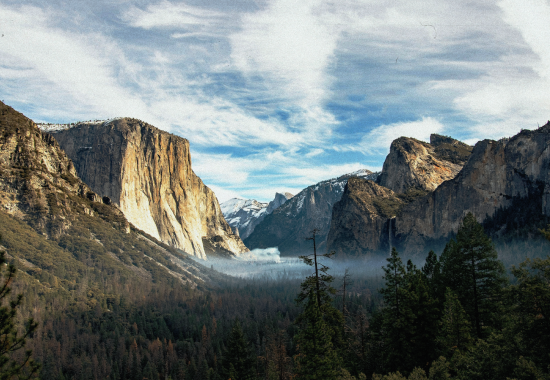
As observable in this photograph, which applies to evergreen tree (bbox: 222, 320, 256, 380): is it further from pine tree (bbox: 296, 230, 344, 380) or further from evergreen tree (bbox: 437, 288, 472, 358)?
evergreen tree (bbox: 437, 288, 472, 358)

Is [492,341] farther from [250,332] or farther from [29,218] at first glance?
[29,218]

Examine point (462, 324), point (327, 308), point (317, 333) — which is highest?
point (327, 308)

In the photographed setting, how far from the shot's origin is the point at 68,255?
623 ft

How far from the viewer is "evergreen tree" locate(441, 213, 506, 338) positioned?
3503 centimetres

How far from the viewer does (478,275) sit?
35688mm

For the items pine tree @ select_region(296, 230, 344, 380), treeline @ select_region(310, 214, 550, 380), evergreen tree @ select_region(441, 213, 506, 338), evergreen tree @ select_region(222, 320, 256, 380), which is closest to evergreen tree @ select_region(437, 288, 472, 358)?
treeline @ select_region(310, 214, 550, 380)

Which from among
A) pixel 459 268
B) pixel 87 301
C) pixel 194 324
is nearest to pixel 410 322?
pixel 459 268

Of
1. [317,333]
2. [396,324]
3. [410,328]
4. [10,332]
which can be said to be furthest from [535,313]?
[10,332]

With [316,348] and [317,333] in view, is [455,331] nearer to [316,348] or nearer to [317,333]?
[317,333]

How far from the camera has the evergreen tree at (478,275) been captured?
3503cm

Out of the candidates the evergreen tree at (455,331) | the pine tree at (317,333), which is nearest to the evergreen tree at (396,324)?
the evergreen tree at (455,331)

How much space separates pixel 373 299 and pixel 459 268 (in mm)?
118115

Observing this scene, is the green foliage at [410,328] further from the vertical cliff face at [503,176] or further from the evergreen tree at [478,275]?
the vertical cliff face at [503,176]

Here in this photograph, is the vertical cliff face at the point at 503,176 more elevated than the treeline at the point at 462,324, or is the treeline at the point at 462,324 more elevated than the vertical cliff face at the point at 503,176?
the vertical cliff face at the point at 503,176
